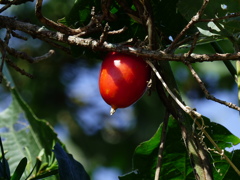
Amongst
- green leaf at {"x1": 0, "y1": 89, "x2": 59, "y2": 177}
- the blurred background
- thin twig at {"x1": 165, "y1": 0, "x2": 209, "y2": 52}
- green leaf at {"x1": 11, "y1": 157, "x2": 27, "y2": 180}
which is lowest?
the blurred background

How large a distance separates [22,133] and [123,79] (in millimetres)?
530

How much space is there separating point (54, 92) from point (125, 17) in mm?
2086

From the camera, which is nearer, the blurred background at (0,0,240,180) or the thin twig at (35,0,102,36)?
the thin twig at (35,0,102,36)

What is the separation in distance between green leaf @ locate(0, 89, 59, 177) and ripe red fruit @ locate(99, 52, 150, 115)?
1.17 ft

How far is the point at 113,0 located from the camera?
3.00 ft

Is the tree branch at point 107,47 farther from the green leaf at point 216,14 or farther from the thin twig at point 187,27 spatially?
the green leaf at point 216,14

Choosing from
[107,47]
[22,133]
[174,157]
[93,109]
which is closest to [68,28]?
[107,47]

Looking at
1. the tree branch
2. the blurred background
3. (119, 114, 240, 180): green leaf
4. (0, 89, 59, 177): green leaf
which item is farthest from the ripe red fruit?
the blurred background

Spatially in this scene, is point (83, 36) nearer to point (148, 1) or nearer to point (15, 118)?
point (148, 1)

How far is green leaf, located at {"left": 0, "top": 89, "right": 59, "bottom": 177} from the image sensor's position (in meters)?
1.23

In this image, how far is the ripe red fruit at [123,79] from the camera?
86cm

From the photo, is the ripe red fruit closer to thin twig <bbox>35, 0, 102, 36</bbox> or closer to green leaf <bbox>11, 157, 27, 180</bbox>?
thin twig <bbox>35, 0, 102, 36</bbox>

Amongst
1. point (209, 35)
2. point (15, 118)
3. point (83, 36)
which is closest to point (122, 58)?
point (83, 36)

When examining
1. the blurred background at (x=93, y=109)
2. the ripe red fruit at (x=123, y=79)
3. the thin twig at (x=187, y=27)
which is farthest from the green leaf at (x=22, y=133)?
the blurred background at (x=93, y=109)
